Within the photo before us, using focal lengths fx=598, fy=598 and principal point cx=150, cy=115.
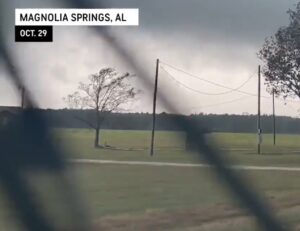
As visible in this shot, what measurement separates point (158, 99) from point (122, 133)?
19 cm

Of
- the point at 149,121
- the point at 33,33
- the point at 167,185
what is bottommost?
the point at 167,185

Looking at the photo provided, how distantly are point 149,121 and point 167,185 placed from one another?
0.25m

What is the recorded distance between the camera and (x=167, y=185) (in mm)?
2127

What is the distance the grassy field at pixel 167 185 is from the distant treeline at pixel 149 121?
1.2 inches

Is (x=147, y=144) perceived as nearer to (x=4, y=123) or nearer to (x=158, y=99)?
(x=158, y=99)

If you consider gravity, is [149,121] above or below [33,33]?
below

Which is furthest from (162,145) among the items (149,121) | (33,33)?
(33,33)

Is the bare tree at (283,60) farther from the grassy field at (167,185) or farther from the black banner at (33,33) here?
the black banner at (33,33)

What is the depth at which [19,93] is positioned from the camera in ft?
6.45

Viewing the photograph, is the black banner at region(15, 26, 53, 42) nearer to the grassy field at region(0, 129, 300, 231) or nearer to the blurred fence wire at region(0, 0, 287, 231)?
the blurred fence wire at region(0, 0, 287, 231)

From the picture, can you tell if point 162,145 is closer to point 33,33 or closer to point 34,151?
point 34,151

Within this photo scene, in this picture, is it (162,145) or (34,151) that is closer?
(34,151)

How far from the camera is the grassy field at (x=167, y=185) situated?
2053 mm

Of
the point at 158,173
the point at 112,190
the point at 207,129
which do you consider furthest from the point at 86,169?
the point at 207,129
